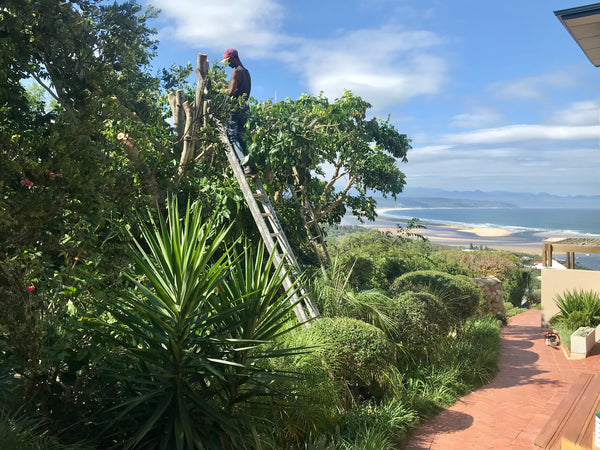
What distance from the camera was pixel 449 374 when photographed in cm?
754

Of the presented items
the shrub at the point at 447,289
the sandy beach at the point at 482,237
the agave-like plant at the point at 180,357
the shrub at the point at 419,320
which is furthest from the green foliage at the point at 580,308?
the sandy beach at the point at 482,237

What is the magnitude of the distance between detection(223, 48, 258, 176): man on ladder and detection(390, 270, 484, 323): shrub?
4.11 m

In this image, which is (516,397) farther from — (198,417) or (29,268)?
(29,268)

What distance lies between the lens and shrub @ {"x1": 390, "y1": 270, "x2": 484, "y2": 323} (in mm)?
9664

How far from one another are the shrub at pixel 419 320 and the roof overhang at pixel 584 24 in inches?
196

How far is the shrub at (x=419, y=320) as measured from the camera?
7668 mm

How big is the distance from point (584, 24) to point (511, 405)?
554 cm

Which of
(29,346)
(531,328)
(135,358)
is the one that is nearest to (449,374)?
(135,358)

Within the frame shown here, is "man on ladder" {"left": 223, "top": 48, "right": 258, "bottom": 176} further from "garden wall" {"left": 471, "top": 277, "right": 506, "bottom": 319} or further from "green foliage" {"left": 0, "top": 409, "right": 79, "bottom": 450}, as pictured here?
"garden wall" {"left": 471, "top": 277, "right": 506, "bottom": 319}

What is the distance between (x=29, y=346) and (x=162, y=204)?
13.3 ft

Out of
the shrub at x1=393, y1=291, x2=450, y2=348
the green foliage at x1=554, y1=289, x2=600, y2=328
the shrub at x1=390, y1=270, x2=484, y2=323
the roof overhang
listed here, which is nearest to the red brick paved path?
the shrub at x1=393, y1=291, x2=450, y2=348

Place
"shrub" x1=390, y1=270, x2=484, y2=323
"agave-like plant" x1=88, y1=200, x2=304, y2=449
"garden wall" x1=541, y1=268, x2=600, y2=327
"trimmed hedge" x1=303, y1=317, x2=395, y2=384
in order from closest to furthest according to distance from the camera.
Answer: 1. "agave-like plant" x1=88, y1=200, x2=304, y2=449
2. "trimmed hedge" x1=303, y1=317, x2=395, y2=384
3. "shrub" x1=390, y1=270, x2=484, y2=323
4. "garden wall" x1=541, y1=268, x2=600, y2=327

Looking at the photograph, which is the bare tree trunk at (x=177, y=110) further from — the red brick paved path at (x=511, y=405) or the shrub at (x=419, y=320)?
the red brick paved path at (x=511, y=405)

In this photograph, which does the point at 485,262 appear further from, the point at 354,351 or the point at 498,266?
the point at 354,351
